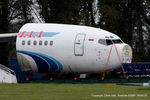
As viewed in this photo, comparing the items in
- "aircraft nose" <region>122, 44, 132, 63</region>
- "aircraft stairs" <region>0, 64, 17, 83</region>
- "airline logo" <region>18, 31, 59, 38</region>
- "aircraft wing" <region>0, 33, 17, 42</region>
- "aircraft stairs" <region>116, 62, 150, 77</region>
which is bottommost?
"aircraft stairs" <region>0, 64, 17, 83</region>

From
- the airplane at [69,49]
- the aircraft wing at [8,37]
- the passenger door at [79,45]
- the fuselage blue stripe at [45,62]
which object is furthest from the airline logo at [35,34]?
the aircraft wing at [8,37]

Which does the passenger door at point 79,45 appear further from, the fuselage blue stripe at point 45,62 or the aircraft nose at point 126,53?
the aircraft nose at point 126,53

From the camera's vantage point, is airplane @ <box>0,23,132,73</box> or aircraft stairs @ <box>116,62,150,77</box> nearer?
aircraft stairs @ <box>116,62,150,77</box>

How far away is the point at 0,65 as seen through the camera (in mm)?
36469

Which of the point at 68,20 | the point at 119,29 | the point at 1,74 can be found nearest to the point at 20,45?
the point at 1,74

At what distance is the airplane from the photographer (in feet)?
102

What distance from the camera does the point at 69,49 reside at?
31.6 metres

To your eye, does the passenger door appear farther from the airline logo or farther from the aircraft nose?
the aircraft nose

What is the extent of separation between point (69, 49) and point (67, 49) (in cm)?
16

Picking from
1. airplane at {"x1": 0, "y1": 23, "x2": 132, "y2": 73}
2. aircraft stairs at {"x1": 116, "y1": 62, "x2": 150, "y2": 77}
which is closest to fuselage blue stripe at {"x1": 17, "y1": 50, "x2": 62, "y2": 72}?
airplane at {"x1": 0, "y1": 23, "x2": 132, "y2": 73}

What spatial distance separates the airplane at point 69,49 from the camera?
3114cm

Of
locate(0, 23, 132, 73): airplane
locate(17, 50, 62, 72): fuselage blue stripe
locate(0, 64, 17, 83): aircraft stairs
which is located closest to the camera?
locate(0, 23, 132, 73): airplane

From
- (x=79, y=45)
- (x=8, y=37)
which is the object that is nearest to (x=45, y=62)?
(x=79, y=45)
